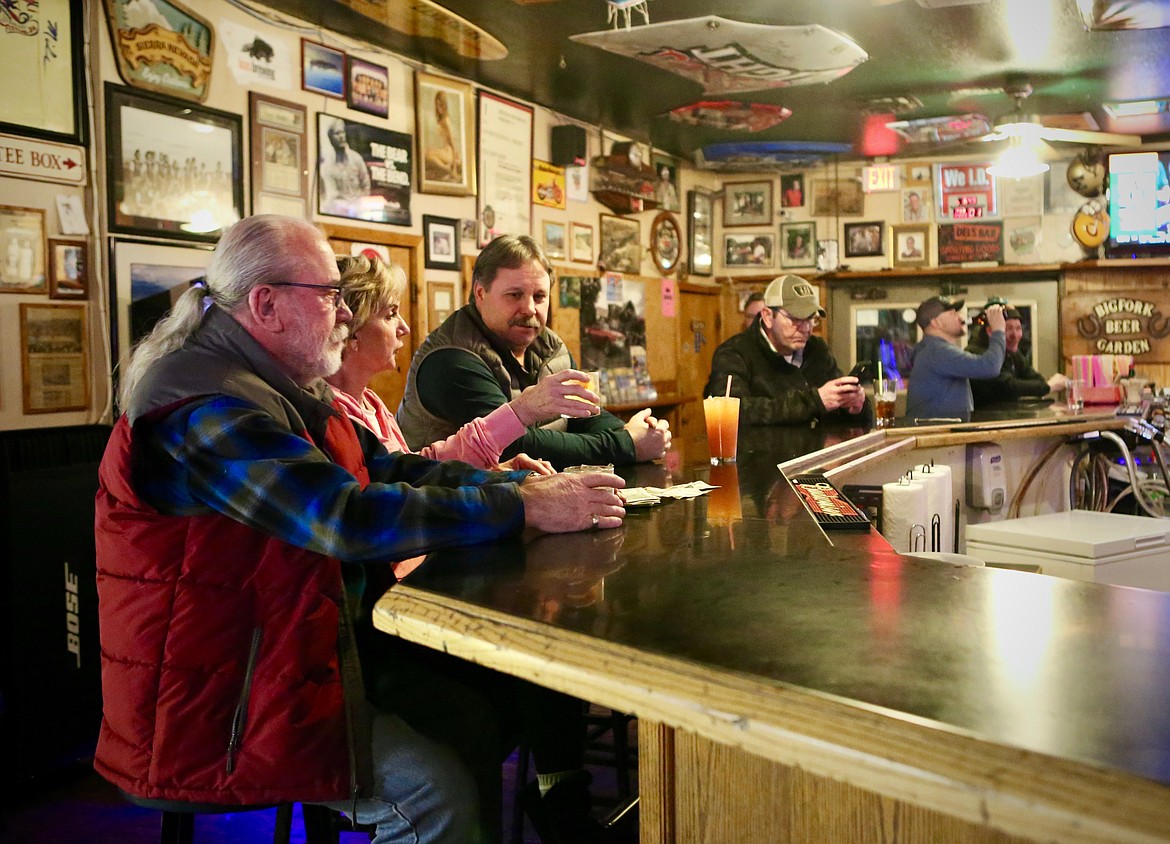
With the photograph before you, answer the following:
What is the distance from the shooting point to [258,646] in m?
1.28

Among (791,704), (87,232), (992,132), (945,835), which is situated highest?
(992,132)

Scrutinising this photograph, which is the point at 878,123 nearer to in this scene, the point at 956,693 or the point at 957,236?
the point at 957,236

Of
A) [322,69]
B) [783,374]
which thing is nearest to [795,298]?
[783,374]

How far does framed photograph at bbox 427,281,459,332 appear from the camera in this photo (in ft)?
16.9

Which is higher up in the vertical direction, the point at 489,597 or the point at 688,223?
the point at 688,223

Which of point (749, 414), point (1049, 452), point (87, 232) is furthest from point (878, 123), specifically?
point (87, 232)

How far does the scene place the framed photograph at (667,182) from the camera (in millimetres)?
7340

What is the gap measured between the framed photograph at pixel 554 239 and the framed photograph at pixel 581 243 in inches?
4.2

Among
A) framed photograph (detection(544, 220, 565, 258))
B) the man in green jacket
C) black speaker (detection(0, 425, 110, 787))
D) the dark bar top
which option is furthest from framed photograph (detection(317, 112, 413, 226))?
the dark bar top

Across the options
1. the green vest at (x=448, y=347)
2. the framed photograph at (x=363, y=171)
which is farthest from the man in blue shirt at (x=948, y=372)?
the framed photograph at (x=363, y=171)

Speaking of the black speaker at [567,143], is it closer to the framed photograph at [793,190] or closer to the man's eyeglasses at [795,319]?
the framed photograph at [793,190]

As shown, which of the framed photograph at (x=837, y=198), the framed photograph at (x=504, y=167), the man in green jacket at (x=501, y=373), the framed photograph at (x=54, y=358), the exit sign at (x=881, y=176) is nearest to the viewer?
the man in green jacket at (x=501, y=373)

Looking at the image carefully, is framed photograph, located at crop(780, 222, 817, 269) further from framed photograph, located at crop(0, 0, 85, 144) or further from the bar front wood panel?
the bar front wood panel

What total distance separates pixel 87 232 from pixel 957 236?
6533mm
